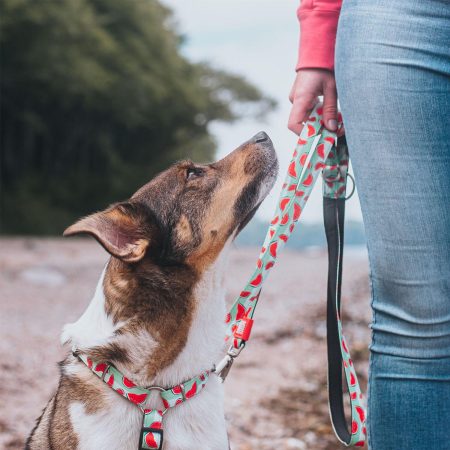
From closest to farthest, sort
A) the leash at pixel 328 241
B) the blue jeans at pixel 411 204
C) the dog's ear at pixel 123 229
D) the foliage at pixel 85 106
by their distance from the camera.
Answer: the blue jeans at pixel 411 204, the dog's ear at pixel 123 229, the leash at pixel 328 241, the foliage at pixel 85 106

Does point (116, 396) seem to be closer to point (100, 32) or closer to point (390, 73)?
point (390, 73)

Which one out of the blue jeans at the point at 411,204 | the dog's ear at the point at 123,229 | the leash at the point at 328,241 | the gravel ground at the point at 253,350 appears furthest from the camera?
the gravel ground at the point at 253,350

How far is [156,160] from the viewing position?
4891cm

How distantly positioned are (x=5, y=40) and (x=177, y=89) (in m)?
16.4

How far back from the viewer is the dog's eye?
3477mm

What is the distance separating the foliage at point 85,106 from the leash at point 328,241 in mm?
23117

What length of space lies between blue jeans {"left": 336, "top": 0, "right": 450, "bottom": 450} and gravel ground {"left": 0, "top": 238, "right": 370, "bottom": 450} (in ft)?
8.17

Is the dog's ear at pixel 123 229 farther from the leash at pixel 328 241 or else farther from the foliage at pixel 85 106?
the foliage at pixel 85 106

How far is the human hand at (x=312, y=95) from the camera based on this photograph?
2.65 metres

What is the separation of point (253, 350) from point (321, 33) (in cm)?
564

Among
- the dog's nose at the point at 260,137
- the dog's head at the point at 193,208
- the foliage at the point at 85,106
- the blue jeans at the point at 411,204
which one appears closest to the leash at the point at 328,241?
the dog's head at the point at 193,208

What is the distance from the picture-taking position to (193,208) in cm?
330

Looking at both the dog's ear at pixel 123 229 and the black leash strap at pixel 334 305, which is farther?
the black leash strap at pixel 334 305

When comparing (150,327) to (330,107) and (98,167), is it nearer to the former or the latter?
(330,107)
